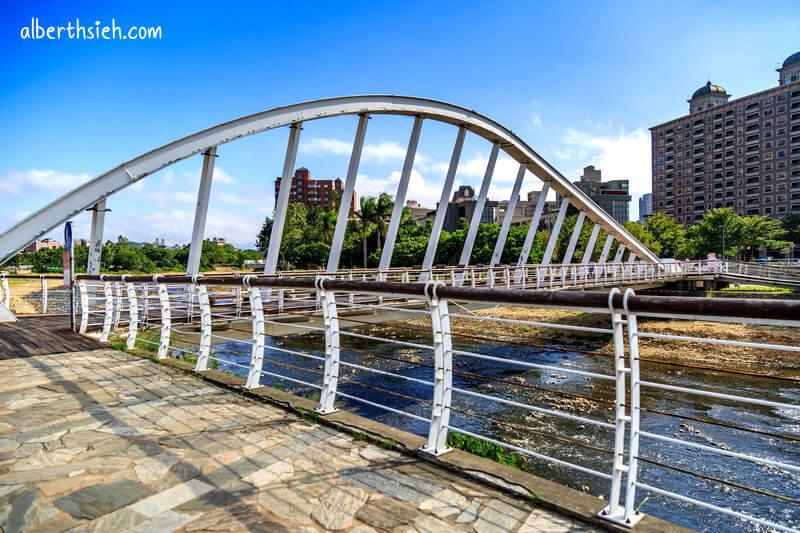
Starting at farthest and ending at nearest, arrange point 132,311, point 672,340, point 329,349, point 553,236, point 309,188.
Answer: point 309,188 < point 553,236 < point 672,340 < point 132,311 < point 329,349

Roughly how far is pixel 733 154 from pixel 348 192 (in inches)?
3817

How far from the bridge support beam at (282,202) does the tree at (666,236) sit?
5331 cm

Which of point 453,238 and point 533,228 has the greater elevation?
point 453,238

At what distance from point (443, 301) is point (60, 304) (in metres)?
17.0

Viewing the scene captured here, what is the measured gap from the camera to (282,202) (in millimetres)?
13094

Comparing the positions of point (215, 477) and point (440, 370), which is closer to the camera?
point (215, 477)

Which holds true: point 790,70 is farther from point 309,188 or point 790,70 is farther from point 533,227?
point 309,188

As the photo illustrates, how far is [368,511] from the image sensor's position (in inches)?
87.3

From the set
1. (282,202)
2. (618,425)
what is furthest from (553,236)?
(618,425)

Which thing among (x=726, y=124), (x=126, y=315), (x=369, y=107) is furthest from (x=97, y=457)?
(x=726, y=124)

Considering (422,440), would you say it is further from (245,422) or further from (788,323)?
(788,323)

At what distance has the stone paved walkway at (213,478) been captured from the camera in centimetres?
215

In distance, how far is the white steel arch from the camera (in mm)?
10812

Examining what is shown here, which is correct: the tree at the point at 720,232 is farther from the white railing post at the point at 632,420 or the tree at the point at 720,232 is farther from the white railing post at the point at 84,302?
the white railing post at the point at 632,420
